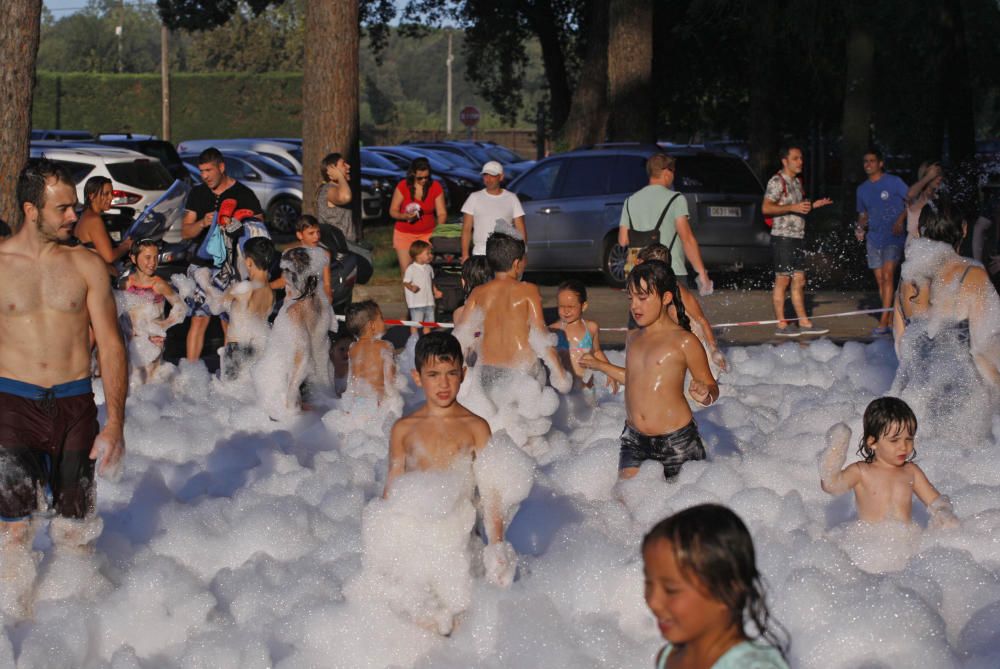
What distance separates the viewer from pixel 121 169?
2039 centimetres

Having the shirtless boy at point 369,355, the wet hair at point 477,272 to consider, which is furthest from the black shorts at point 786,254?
the shirtless boy at point 369,355

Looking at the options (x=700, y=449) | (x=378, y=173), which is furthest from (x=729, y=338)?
(x=378, y=173)

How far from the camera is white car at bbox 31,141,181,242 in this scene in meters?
20.1

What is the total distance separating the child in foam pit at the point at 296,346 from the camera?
950 centimetres

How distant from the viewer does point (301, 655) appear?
18.7 feet

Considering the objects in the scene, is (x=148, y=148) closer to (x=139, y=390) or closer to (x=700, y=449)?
(x=139, y=390)

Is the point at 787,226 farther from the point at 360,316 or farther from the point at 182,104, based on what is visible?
the point at 182,104

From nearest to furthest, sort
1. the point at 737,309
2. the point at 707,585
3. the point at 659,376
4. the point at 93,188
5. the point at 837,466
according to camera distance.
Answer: the point at 707,585 → the point at 837,466 → the point at 659,376 → the point at 93,188 → the point at 737,309

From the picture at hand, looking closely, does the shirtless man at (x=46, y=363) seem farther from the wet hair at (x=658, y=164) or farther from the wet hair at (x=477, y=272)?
the wet hair at (x=658, y=164)

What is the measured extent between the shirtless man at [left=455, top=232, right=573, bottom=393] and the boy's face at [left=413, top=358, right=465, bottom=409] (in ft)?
9.74

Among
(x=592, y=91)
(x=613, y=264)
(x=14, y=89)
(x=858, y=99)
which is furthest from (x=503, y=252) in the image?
(x=592, y=91)

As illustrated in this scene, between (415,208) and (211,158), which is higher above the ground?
(211,158)

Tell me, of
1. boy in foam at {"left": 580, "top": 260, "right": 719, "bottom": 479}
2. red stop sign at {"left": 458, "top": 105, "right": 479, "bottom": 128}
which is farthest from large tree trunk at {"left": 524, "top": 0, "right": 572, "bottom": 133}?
boy in foam at {"left": 580, "top": 260, "right": 719, "bottom": 479}

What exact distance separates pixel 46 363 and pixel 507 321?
11.7ft
